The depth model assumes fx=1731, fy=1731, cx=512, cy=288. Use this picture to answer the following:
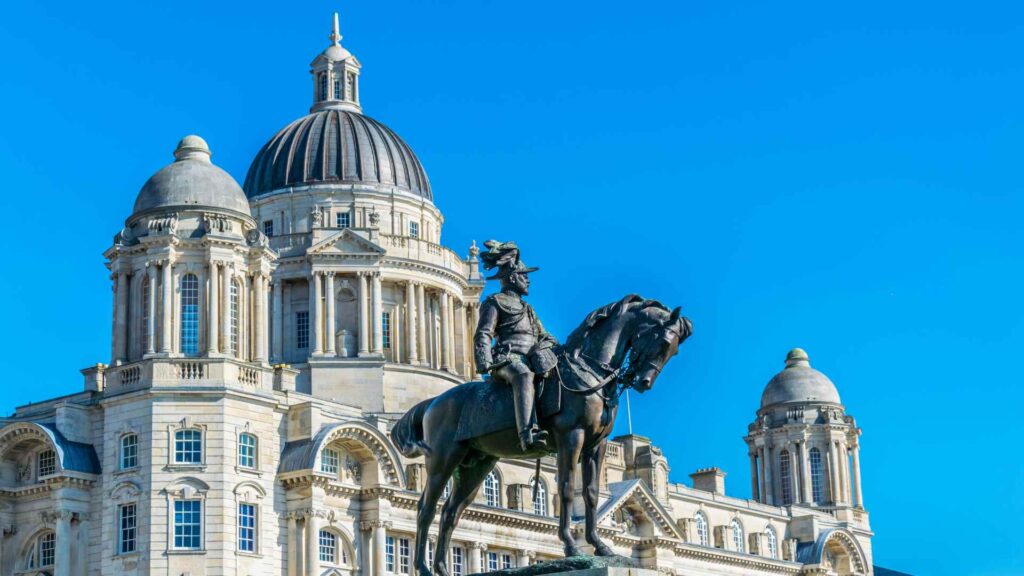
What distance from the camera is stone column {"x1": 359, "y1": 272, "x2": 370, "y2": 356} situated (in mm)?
87812

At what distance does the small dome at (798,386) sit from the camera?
11075 cm

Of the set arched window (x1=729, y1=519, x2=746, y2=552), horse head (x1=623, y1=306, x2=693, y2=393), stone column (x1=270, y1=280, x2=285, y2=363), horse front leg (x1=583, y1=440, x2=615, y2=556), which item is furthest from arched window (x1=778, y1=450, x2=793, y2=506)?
horse head (x1=623, y1=306, x2=693, y2=393)

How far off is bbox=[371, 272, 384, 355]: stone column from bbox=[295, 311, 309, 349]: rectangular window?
12.9ft

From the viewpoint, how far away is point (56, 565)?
219 feet

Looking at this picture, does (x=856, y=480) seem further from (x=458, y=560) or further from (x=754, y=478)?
(x=458, y=560)

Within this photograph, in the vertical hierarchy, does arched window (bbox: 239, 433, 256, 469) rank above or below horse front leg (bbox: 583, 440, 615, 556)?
above

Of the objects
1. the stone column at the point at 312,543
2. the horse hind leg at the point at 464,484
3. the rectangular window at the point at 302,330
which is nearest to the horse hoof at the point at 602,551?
the horse hind leg at the point at 464,484

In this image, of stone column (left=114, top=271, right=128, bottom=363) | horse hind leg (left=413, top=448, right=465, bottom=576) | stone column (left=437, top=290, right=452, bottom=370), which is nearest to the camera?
horse hind leg (left=413, top=448, right=465, bottom=576)

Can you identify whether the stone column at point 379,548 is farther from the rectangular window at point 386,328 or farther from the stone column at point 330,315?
the rectangular window at point 386,328

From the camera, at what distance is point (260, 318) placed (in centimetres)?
7088

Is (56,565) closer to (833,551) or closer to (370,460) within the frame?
(370,460)

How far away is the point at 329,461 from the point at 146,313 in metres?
9.57

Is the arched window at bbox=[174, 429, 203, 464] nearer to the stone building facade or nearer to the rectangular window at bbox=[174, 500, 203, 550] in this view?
the stone building facade

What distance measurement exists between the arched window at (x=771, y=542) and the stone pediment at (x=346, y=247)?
3073cm
